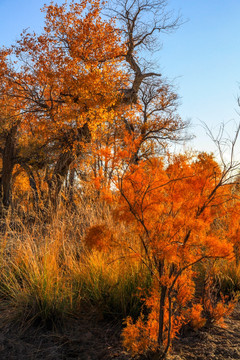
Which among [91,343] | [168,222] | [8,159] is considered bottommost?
[91,343]

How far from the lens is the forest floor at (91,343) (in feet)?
7.06

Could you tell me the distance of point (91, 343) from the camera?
7.67 ft

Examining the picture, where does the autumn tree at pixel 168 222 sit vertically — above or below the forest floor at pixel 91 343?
above

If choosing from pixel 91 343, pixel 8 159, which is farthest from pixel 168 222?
pixel 8 159

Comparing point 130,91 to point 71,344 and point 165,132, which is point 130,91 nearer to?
point 165,132

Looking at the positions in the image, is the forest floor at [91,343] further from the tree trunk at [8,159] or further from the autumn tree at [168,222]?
the tree trunk at [8,159]

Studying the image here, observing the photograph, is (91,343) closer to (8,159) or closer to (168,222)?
(168,222)

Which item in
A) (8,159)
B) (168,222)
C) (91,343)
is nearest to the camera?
(168,222)

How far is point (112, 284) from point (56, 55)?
11533 millimetres

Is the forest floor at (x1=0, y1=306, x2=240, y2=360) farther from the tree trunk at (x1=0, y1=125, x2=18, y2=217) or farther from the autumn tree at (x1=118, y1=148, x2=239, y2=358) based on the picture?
the tree trunk at (x1=0, y1=125, x2=18, y2=217)

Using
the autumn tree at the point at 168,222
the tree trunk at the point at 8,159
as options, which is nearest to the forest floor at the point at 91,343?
the autumn tree at the point at 168,222

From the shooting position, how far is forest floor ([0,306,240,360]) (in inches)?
84.7

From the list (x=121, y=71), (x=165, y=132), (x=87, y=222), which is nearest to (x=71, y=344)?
(x=87, y=222)

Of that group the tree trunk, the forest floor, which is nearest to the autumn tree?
the forest floor
